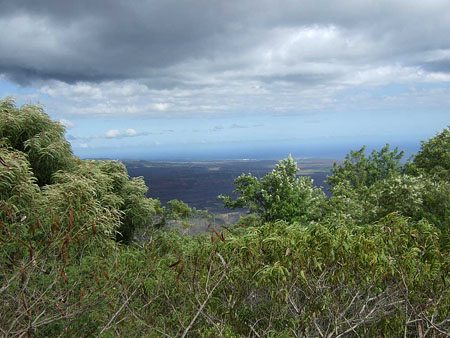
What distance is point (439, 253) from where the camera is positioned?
9172mm

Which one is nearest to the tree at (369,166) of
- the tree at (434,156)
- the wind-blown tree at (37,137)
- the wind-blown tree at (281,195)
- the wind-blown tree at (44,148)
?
the tree at (434,156)

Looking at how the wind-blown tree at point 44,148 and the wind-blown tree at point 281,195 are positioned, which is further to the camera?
the wind-blown tree at point 281,195

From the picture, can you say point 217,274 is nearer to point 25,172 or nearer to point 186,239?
point 186,239

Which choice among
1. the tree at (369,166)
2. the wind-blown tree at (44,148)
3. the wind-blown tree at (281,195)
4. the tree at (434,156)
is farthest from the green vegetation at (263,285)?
the tree at (369,166)

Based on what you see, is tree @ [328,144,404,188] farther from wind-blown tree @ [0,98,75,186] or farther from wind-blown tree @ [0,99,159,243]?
wind-blown tree @ [0,98,75,186]

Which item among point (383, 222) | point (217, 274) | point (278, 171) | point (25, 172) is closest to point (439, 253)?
point (383, 222)

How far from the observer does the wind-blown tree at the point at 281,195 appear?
1126 inches

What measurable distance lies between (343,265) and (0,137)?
44.3ft

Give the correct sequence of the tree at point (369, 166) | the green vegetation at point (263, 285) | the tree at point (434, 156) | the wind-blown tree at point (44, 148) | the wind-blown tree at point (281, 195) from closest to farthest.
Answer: the green vegetation at point (263, 285) < the wind-blown tree at point (44, 148) < the wind-blown tree at point (281, 195) < the tree at point (434, 156) < the tree at point (369, 166)

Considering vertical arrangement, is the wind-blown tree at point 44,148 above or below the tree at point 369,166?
above

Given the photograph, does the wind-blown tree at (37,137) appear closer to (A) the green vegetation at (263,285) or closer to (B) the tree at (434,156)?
(A) the green vegetation at (263,285)

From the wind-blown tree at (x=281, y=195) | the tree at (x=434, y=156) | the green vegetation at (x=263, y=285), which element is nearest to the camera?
the green vegetation at (x=263, y=285)

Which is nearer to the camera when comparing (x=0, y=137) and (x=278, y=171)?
(x=0, y=137)

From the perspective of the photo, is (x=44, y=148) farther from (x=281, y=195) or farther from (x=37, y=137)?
(x=281, y=195)
